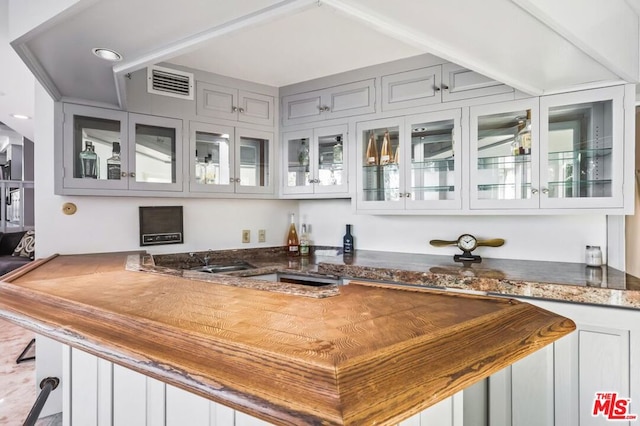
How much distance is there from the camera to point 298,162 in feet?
10.3

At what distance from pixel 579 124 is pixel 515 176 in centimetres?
41

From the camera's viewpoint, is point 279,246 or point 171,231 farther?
point 279,246

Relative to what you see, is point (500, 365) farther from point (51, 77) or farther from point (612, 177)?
point (51, 77)

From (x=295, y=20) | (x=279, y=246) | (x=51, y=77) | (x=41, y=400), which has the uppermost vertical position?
(x=295, y=20)

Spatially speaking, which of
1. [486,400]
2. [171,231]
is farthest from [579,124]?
[171,231]

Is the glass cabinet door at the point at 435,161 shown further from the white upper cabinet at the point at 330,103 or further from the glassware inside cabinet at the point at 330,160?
the glassware inside cabinet at the point at 330,160

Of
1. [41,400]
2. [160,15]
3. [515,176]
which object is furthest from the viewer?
[515,176]

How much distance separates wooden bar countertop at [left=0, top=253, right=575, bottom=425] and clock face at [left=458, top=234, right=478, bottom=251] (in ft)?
5.43

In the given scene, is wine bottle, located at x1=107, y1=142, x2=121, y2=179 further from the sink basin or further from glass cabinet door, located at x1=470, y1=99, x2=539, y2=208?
glass cabinet door, located at x1=470, y1=99, x2=539, y2=208

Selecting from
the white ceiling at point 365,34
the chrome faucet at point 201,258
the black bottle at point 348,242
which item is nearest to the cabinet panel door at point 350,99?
the white ceiling at point 365,34

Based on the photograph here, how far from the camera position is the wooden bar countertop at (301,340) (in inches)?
18.4

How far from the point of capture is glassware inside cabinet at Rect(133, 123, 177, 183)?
100 inches

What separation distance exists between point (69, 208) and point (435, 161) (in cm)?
235

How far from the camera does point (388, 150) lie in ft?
9.02
